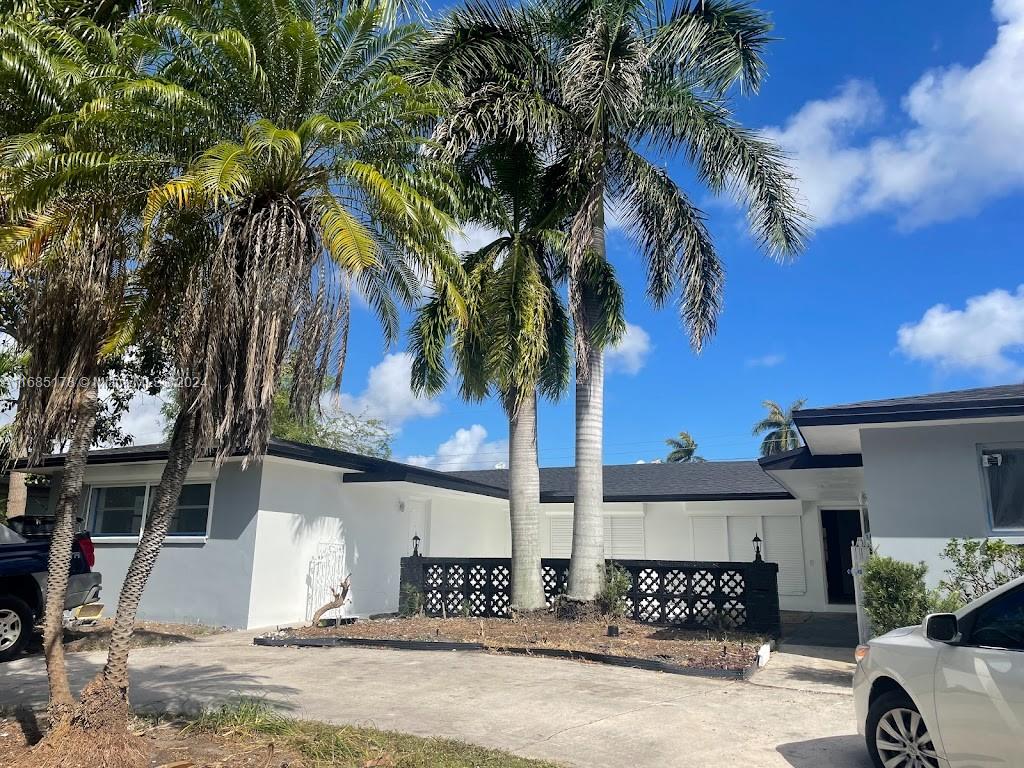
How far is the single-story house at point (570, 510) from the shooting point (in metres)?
8.84

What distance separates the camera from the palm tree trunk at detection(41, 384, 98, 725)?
5512 millimetres

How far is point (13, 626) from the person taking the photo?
9977 millimetres

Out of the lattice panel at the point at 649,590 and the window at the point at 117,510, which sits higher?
the window at the point at 117,510

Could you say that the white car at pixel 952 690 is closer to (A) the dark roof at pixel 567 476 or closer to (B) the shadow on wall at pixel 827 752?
(B) the shadow on wall at pixel 827 752

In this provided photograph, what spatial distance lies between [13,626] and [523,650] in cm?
681

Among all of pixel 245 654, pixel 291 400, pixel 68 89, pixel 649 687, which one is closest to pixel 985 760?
pixel 649 687

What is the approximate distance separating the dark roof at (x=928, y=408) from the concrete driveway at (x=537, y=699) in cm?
300

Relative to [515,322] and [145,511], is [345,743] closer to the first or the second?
[515,322]

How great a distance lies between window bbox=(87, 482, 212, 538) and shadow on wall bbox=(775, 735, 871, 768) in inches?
433

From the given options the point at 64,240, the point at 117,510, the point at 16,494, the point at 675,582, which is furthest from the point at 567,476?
the point at 64,240

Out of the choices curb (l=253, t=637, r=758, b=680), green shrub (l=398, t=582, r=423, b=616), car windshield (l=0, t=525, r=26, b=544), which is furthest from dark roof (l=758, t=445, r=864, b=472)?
car windshield (l=0, t=525, r=26, b=544)

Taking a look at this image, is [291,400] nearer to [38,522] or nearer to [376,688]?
[376,688]

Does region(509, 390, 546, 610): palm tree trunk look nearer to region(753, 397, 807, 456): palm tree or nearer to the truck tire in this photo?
the truck tire

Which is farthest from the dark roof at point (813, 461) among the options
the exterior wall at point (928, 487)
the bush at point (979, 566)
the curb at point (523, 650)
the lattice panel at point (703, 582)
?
the curb at point (523, 650)
